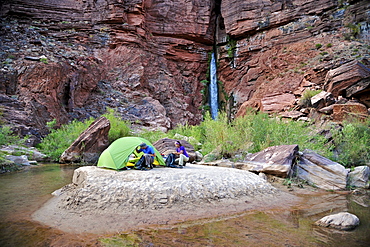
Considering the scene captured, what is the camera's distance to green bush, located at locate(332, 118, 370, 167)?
9.42 meters

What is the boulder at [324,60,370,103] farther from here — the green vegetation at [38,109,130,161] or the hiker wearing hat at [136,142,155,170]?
the green vegetation at [38,109,130,161]

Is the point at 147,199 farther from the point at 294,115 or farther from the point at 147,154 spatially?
the point at 294,115

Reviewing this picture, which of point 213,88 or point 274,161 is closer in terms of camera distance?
point 274,161

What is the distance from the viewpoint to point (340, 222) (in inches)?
187

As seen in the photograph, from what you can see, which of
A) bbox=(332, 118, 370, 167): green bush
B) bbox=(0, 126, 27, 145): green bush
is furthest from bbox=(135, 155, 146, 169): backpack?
bbox=(0, 126, 27, 145): green bush

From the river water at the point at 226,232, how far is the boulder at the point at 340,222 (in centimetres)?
11

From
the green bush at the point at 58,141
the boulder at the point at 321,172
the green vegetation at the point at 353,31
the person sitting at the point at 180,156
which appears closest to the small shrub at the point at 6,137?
the green bush at the point at 58,141

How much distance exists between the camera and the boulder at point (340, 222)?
15.3 ft

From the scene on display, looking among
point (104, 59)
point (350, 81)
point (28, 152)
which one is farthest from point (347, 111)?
point (104, 59)

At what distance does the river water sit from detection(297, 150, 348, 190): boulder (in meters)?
1.61

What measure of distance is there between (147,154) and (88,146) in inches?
320

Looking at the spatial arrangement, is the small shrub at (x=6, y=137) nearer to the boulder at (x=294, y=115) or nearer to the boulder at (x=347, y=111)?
the boulder at (x=294, y=115)

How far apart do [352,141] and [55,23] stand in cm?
3036

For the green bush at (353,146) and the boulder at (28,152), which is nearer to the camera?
the green bush at (353,146)
